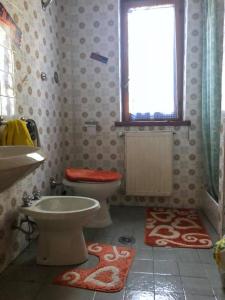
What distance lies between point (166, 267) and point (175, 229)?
613 mm

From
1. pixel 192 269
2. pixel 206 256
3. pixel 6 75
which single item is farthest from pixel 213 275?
pixel 6 75

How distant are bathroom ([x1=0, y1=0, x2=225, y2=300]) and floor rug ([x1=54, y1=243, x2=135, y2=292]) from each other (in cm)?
7

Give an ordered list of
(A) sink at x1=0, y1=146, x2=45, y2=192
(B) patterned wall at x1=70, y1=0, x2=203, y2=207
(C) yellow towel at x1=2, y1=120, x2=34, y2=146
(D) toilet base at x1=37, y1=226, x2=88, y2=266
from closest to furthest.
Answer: (A) sink at x1=0, y1=146, x2=45, y2=192 → (C) yellow towel at x1=2, y1=120, x2=34, y2=146 → (D) toilet base at x1=37, y1=226, x2=88, y2=266 → (B) patterned wall at x1=70, y1=0, x2=203, y2=207

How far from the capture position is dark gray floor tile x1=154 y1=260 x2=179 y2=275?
1689 mm

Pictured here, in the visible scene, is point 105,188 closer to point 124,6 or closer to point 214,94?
point 214,94

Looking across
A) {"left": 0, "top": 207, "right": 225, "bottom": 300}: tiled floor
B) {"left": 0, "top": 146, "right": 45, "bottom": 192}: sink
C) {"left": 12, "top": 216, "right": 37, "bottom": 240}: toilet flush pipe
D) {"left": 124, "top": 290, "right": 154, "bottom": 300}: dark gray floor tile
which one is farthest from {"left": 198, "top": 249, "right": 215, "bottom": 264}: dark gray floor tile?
{"left": 0, "top": 146, "right": 45, "bottom": 192}: sink

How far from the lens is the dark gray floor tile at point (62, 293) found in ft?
4.79

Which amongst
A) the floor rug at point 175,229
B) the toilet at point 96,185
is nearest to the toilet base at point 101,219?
the toilet at point 96,185

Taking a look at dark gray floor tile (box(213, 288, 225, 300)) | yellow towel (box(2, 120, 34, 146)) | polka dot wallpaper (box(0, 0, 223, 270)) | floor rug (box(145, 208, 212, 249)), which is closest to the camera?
dark gray floor tile (box(213, 288, 225, 300))

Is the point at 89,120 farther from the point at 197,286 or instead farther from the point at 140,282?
the point at 197,286

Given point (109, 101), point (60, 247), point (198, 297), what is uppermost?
point (109, 101)

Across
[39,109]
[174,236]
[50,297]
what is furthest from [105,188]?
[50,297]

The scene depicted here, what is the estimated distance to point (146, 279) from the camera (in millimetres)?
1619

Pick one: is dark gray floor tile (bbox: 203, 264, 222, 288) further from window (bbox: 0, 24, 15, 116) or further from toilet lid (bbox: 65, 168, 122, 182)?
window (bbox: 0, 24, 15, 116)
